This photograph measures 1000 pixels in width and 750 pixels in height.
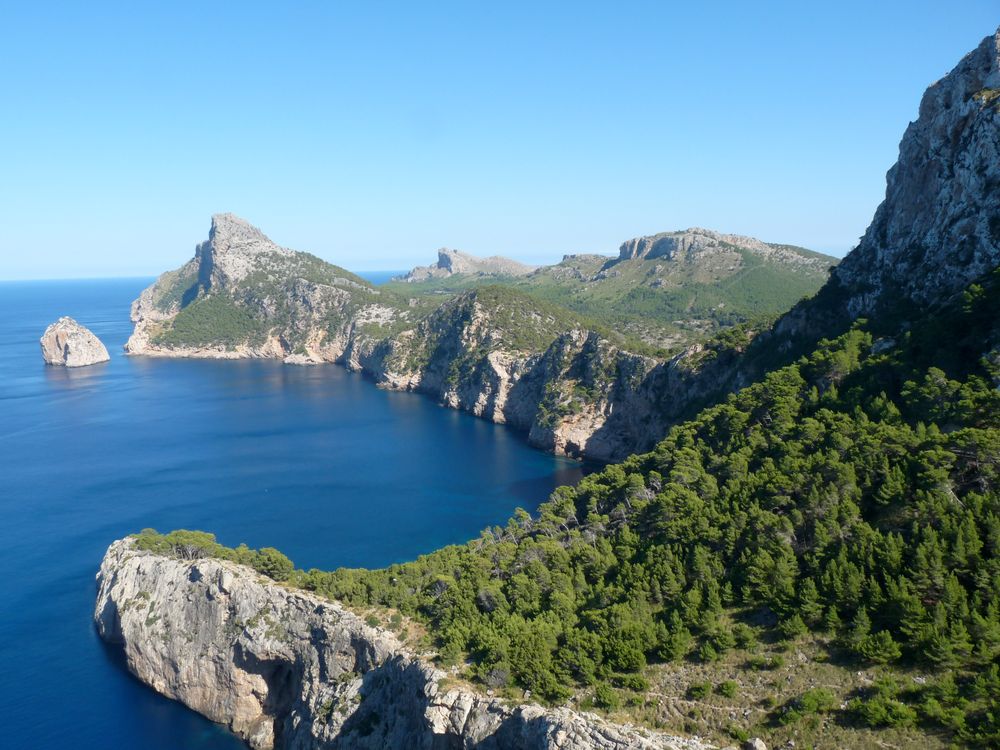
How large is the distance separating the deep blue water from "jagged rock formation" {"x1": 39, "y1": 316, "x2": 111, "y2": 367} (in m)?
24.5

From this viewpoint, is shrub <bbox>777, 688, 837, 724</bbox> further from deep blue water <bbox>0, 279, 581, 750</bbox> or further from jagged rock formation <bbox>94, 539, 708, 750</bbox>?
deep blue water <bbox>0, 279, 581, 750</bbox>

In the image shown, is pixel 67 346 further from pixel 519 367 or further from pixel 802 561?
pixel 802 561

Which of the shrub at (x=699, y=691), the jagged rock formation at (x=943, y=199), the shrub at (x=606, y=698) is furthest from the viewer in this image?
the jagged rock formation at (x=943, y=199)

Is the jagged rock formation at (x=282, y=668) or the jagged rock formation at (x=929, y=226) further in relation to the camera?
the jagged rock formation at (x=929, y=226)

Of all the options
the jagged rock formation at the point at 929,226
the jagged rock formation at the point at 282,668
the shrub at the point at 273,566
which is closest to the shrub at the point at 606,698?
the jagged rock formation at the point at 282,668

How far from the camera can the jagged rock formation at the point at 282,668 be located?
1281 inches

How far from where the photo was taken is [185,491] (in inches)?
3578

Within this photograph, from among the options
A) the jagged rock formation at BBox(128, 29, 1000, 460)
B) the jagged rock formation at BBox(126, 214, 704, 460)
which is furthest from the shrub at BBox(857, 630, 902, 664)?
the jagged rock formation at BBox(126, 214, 704, 460)

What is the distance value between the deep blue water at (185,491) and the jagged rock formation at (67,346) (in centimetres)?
2451

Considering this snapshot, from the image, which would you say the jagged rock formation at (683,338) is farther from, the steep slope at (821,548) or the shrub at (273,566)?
the shrub at (273,566)

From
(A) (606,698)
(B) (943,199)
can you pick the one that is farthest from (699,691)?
(B) (943,199)

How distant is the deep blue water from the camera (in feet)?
165

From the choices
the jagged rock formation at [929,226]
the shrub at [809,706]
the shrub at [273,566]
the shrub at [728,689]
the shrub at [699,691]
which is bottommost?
the shrub at [273,566]

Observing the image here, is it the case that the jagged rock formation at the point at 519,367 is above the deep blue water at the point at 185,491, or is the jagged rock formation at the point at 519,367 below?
above
